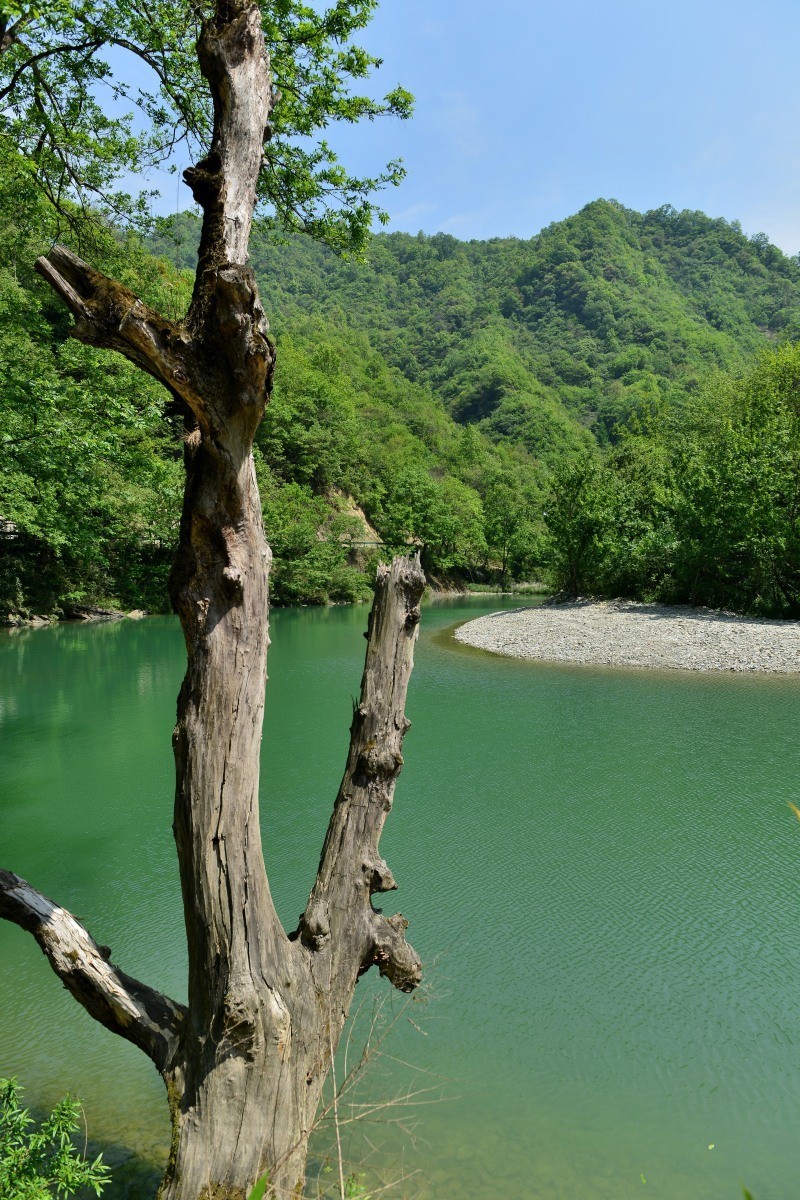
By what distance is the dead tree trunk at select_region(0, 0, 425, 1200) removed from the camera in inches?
88.3

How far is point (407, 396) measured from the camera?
231ft

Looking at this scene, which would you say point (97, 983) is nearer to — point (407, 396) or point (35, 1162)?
point (35, 1162)

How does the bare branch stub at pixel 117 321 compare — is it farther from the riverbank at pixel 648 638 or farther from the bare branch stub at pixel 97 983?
the riverbank at pixel 648 638

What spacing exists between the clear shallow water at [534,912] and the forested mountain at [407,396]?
3.19 metres

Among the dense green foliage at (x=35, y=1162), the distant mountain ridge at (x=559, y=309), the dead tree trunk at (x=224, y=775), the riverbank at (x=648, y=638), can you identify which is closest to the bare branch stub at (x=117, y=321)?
the dead tree trunk at (x=224, y=775)

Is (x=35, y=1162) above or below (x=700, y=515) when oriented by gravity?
below

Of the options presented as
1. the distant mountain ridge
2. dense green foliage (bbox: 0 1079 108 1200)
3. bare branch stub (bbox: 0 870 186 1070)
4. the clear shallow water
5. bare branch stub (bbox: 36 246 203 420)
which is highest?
the distant mountain ridge

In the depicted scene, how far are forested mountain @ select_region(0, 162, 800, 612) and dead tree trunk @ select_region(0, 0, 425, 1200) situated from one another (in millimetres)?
1651

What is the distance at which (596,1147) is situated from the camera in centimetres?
349

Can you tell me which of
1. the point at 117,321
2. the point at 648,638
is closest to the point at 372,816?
the point at 117,321

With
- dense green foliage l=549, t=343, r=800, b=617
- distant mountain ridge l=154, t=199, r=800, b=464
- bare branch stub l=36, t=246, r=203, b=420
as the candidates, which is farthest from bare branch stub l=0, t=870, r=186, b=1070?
distant mountain ridge l=154, t=199, r=800, b=464

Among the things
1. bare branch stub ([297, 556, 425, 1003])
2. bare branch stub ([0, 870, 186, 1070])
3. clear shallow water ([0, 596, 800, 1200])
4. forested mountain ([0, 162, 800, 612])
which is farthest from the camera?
forested mountain ([0, 162, 800, 612])

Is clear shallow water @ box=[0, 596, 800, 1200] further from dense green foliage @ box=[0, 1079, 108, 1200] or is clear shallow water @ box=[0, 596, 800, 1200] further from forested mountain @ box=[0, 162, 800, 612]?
forested mountain @ box=[0, 162, 800, 612]

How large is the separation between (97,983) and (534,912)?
396 centimetres
